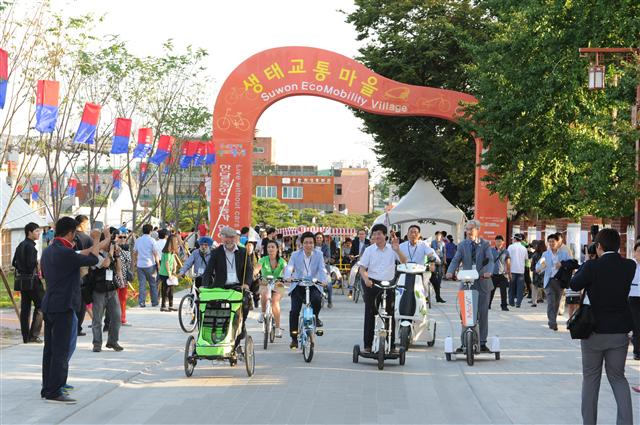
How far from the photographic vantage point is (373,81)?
3575 centimetres

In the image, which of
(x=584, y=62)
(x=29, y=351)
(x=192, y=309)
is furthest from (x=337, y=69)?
(x=29, y=351)

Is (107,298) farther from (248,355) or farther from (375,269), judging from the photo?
(375,269)

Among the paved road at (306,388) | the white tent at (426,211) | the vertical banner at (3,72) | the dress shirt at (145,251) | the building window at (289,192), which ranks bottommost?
the paved road at (306,388)

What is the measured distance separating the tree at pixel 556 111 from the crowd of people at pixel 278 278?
306 centimetres

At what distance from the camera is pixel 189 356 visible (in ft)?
41.8

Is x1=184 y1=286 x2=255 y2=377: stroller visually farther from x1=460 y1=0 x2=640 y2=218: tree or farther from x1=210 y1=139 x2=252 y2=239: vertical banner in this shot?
x1=210 y1=139 x2=252 y2=239: vertical banner

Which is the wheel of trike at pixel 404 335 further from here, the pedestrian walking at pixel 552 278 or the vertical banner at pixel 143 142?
the vertical banner at pixel 143 142

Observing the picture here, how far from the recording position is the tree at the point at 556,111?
79.1 feet

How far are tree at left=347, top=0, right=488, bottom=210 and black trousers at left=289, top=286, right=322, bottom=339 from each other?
97.9ft

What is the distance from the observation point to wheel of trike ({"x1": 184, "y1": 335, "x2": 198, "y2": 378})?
41.6 ft

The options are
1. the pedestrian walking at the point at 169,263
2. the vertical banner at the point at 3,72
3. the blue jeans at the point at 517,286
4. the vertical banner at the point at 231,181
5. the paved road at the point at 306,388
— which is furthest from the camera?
the vertical banner at the point at 231,181

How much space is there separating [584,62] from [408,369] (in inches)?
626

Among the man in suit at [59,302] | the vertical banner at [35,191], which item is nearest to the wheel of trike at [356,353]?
the man in suit at [59,302]

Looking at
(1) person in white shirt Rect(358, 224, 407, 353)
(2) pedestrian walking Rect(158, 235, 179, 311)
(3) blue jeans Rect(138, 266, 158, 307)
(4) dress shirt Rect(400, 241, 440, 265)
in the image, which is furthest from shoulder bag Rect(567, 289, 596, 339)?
(3) blue jeans Rect(138, 266, 158, 307)
